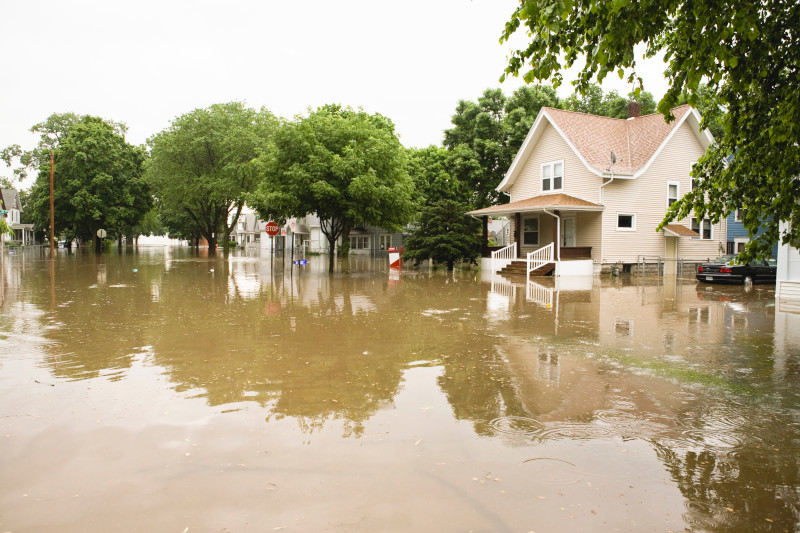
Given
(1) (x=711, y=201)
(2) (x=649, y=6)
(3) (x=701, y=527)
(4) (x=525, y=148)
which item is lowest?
(3) (x=701, y=527)

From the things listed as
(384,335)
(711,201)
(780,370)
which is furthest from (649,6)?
(384,335)

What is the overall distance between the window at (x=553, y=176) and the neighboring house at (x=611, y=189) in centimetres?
5

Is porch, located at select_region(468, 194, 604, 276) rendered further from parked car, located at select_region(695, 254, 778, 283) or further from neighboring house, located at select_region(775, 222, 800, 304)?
neighboring house, located at select_region(775, 222, 800, 304)

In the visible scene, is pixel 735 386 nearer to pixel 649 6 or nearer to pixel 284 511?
pixel 649 6

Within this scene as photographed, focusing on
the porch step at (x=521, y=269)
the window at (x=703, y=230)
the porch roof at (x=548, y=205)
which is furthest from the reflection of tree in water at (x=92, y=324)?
the window at (x=703, y=230)

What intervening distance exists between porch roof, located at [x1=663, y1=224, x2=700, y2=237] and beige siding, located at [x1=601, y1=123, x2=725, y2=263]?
0.54 meters

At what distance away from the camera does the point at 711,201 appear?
790cm

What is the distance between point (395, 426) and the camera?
18.1ft

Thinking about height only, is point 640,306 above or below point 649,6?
below

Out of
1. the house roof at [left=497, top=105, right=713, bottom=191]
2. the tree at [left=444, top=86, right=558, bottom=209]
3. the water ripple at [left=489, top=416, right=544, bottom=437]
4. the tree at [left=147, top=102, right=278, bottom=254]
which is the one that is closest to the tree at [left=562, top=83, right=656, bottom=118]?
the tree at [left=444, top=86, right=558, bottom=209]

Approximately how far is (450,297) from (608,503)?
43.4 ft

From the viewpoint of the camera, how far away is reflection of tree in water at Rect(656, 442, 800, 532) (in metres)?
3.75

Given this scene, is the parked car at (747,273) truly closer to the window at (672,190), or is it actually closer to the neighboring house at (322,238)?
the window at (672,190)

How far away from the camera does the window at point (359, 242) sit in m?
59.7
